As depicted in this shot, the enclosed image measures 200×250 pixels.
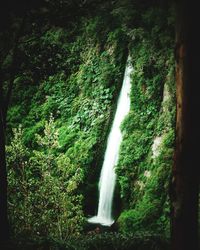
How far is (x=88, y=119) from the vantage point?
1452 centimetres

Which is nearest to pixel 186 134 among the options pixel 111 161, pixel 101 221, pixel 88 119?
pixel 101 221

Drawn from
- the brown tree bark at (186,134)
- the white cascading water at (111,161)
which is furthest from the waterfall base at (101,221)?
the brown tree bark at (186,134)

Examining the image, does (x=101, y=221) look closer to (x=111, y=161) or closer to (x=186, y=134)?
(x=111, y=161)

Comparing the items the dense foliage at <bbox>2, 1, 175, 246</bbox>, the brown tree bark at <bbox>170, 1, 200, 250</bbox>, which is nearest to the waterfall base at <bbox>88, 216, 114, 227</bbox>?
the dense foliage at <bbox>2, 1, 175, 246</bbox>

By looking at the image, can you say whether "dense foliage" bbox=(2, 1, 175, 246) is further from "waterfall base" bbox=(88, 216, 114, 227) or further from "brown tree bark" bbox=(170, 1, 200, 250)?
"brown tree bark" bbox=(170, 1, 200, 250)

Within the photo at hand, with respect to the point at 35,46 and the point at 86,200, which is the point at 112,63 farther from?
the point at 35,46

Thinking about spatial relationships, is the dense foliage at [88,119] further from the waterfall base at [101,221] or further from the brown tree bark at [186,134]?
the brown tree bark at [186,134]

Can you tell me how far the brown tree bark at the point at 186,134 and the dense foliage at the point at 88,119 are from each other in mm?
3078

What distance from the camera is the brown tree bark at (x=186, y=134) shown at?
310cm

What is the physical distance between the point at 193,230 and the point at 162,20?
10726mm

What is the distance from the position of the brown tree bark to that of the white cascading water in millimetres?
8824

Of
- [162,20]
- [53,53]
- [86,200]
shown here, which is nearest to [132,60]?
[162,20]

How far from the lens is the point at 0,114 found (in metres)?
5.46

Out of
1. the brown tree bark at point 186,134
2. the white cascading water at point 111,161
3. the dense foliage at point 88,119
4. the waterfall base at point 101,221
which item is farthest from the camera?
the white cascading water at point 111,161
